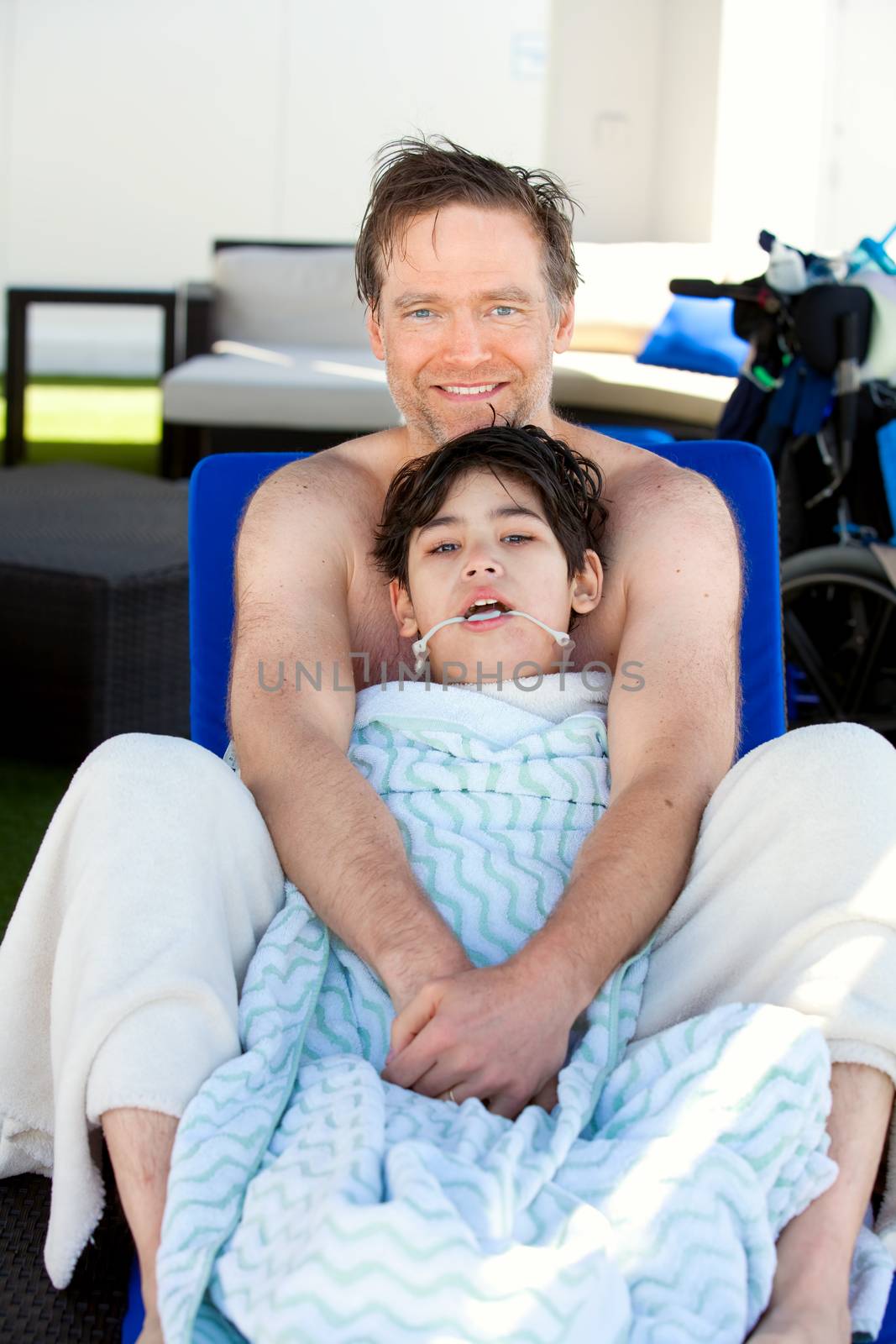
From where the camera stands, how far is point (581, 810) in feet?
5.58

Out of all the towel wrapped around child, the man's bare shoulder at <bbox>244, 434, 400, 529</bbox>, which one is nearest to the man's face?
the man's bare shoulder at <bbox>244, 434, 400, 529</bbox>

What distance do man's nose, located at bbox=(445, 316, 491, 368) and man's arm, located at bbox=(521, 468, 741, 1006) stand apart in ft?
0.95

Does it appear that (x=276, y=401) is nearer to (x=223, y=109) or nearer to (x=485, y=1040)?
(x=485, y=1040)

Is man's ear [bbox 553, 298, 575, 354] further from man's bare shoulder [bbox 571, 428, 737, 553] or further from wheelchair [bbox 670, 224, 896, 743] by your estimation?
wheelchair [bbox 670, 224, 896, 743]

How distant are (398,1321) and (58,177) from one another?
10221 mm

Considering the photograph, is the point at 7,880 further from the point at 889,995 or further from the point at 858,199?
the point at 858,199

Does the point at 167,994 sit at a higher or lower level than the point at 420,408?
lower

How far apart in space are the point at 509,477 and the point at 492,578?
0.16 metres

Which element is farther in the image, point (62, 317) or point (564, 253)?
point (62, 317)

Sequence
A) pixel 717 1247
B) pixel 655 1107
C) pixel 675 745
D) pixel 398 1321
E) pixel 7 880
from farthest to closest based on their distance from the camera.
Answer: pixel 7 880 < pixel 675 745 < pixel 655 1107 < pixel 717 1247 < pixel 398 1321

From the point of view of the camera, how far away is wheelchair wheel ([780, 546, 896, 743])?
3264 millimetres

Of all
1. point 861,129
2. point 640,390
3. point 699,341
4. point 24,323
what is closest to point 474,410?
point 640,390

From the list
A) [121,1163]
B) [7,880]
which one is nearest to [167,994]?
[121,1163]

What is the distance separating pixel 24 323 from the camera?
6.75 m
